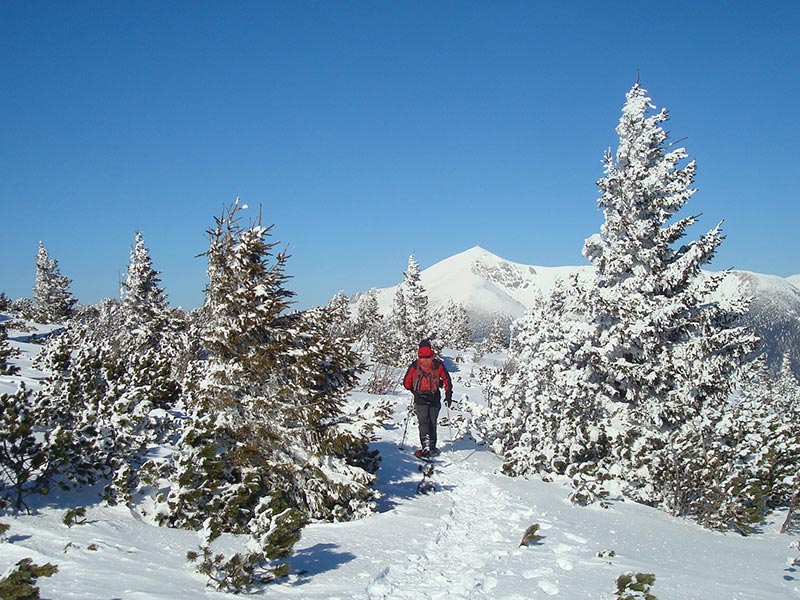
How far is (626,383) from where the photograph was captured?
11.6m

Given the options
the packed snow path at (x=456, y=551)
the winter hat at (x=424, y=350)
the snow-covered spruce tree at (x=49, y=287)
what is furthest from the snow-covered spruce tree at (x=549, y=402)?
the snow-covered spruce tree at (x=49, y=287)

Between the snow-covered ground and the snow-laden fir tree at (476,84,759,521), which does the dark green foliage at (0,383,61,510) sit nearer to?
the snow-covered ground

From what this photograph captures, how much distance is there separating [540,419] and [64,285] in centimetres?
5190

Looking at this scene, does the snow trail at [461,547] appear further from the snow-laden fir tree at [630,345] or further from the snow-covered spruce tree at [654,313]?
the snow-covered spruce tree at [654,313]

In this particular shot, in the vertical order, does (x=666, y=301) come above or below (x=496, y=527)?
above

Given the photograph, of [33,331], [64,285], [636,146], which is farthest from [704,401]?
[64,285]

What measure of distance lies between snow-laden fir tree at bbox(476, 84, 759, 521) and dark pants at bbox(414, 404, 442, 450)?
1.79 m

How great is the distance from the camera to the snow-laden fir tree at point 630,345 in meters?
10.9

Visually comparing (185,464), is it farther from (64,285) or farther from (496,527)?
(64,285)

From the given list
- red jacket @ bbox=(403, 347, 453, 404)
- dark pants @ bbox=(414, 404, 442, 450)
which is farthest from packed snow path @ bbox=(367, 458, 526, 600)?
red jacket @ bbox=(403, 347, 453, 404)

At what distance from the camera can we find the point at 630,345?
1146 centimetres

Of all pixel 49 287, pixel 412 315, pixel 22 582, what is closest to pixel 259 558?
pixel 22 582

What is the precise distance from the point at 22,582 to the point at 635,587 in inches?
181

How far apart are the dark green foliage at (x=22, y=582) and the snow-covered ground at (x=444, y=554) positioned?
379 millimetres
